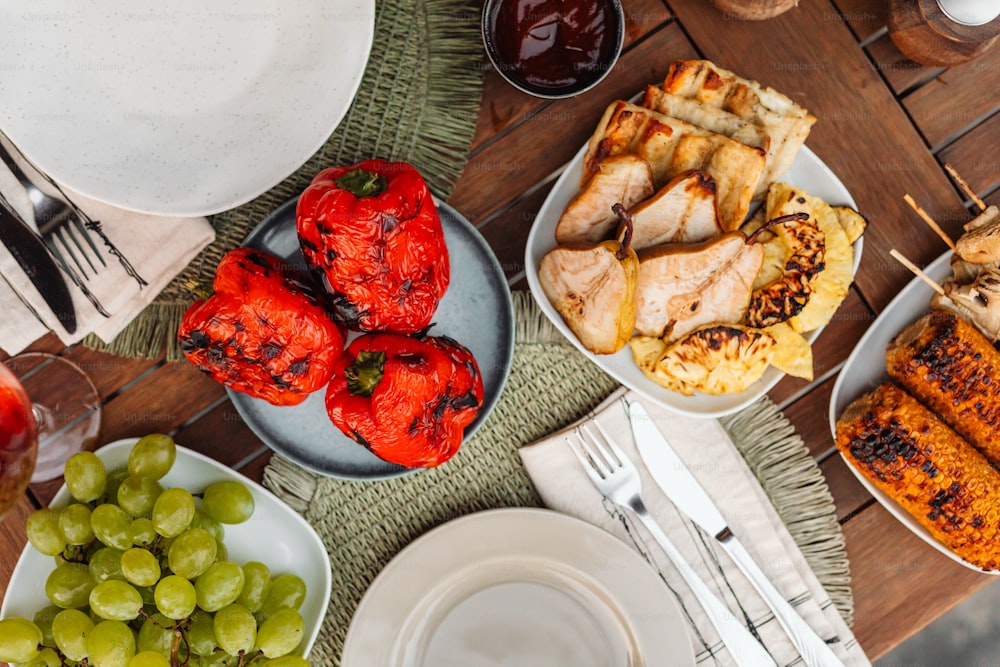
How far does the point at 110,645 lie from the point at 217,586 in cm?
14

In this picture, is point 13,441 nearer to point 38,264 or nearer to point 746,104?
point 38,264

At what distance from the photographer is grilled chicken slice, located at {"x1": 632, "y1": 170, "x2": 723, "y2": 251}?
1080 millimetres

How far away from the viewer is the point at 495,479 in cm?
125

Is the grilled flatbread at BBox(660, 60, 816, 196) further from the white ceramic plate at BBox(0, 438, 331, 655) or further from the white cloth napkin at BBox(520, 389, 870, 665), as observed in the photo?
the white ceramic plate at BBox(0, 438, 331, 655)

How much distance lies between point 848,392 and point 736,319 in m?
0.27

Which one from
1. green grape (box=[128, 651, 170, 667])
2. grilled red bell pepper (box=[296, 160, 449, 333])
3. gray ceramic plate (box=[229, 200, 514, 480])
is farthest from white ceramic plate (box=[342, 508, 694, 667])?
grilled red bell pepper (box=[296, 160, 449, 333])

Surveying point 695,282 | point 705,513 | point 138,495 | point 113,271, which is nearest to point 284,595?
point 138,495

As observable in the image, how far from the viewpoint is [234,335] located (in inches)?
39.4

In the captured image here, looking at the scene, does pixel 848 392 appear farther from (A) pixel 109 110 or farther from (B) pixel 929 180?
(A) pixel 109 110

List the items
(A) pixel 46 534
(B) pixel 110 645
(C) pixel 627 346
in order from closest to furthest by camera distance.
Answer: (B) pixel 110 645 < (A) pixel 46 534 < (C) pixel 627 346

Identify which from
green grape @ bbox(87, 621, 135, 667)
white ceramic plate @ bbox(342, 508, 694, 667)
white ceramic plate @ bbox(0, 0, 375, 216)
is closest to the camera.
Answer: green grape @ bbox(87, 621, 135, 667)

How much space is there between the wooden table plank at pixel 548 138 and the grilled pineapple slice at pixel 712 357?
33 cm

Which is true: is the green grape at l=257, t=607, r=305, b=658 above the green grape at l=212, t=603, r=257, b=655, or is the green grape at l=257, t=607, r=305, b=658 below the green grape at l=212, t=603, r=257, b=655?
below

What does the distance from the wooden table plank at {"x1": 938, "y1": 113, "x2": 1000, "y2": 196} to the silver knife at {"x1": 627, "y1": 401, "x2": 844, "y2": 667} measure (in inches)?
27.0
